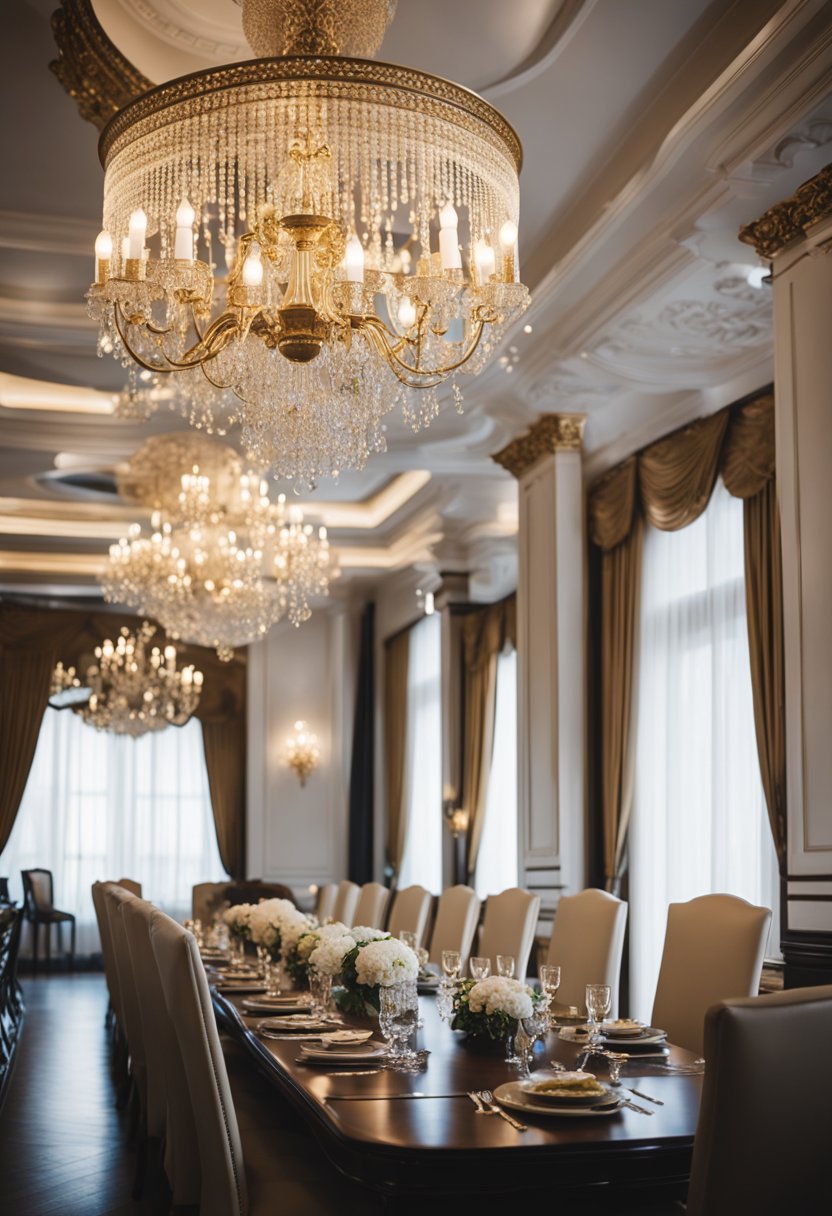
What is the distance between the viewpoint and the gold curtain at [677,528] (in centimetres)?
569

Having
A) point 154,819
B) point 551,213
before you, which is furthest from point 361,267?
point 154,819

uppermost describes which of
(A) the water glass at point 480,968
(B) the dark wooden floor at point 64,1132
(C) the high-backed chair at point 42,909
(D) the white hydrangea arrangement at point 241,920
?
(A) the water glass at point 480,968

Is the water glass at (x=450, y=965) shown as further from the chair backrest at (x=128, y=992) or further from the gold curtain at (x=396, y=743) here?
the gold curtain at (x=396, y=743)

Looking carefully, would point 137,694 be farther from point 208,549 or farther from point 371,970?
point 371,970

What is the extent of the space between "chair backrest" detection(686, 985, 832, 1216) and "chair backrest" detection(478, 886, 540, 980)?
2.99 m

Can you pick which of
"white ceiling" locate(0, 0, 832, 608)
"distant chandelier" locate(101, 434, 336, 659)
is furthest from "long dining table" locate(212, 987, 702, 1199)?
"distant chandelier" locate(101, 434, 336, 659)

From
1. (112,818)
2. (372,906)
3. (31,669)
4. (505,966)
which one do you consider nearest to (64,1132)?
(372,906)

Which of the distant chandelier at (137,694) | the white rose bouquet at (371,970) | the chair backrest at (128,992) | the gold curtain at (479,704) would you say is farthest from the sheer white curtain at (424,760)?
the white rose bouquet at (371,970)

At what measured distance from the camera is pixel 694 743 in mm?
6617

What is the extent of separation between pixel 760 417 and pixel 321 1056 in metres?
3.78

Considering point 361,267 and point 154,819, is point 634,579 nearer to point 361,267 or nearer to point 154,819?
point 361,267

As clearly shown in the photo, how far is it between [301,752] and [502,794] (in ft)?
12.1

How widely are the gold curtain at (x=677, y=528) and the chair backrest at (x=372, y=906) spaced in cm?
123

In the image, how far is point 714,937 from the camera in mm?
3869
